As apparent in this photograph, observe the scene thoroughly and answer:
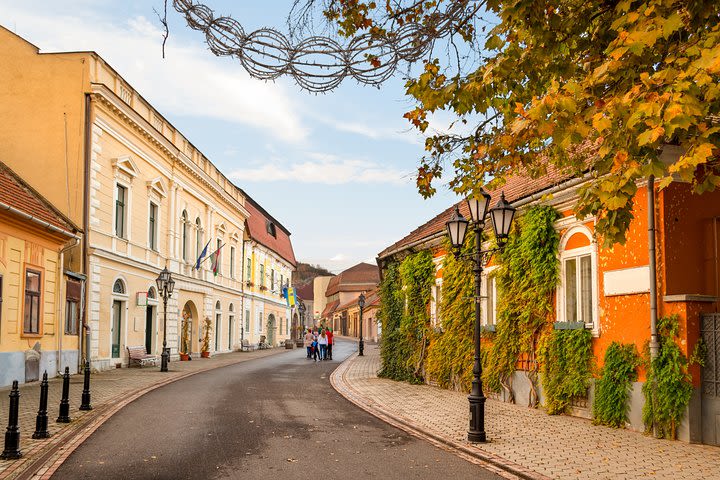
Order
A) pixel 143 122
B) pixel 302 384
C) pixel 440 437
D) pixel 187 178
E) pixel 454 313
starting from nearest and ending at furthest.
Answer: pixel 440 437
pixel 454 313
pixel 302 384
pixel 143 122
pixel 187 178

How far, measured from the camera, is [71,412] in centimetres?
1271

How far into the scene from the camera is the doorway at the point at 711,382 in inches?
398

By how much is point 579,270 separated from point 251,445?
22.8 feet

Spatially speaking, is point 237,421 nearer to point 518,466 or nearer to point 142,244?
point 518,466

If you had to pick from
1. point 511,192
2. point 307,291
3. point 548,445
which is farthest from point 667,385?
point 307,291

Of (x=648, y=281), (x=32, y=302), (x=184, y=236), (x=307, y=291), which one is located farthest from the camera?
(x=307, y=291)

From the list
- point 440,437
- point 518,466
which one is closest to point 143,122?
point 440,437

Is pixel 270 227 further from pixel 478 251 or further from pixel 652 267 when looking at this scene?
pixel 652 267

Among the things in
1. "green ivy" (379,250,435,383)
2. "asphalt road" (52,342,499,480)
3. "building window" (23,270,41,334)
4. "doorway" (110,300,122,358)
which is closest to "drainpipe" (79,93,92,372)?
"doorway" (110,300,122,358)

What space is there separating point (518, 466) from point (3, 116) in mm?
21048

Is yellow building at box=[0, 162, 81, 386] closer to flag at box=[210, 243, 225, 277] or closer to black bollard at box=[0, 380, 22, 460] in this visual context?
black bollard at box=[0, 380, 22, 460]

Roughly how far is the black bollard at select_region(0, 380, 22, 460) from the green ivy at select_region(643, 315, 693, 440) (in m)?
8.66

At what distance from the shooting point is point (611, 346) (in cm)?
1173

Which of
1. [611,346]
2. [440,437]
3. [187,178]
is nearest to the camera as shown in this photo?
[440,437]
